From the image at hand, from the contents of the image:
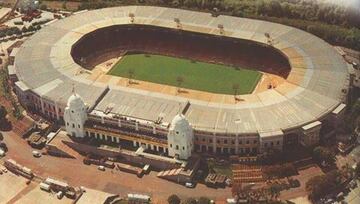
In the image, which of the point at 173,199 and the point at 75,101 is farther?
the point at 75,101

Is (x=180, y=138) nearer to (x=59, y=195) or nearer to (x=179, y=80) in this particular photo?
(x=59, y=195)

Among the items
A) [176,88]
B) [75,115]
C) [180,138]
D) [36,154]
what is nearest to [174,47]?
[176,88]

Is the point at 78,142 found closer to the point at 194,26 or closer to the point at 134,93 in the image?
the point at 134,93

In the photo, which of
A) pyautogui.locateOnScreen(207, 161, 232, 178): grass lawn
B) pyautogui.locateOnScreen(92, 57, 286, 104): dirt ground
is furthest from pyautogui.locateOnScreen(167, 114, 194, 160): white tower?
pyautogui.locateOnScreen(92, 57, 286, 104): dirt ground

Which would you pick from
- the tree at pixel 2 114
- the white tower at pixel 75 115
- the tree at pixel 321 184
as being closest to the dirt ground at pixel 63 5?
the tree at pixel 2 114

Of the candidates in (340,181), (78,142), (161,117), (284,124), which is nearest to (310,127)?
(284,124)

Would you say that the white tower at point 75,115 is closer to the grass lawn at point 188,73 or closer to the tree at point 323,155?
the grass lawn at point 188,73

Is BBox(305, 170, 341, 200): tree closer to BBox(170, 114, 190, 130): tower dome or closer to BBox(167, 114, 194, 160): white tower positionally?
BBox(167, 114, 194, 160): white tower
